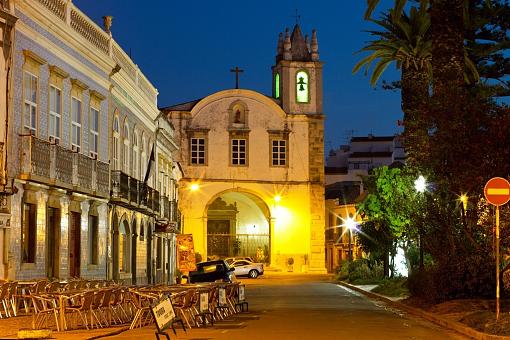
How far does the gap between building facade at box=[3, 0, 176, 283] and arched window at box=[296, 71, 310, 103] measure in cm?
3400

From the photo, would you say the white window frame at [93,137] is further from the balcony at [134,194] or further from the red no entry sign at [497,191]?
the red no entry sign at [497,191]

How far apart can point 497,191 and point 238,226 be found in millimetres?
60721

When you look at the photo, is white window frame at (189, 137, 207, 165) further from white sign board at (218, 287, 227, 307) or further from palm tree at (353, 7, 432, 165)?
white sign board at (218, 287, 227, 307)

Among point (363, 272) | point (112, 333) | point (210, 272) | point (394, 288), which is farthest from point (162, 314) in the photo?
point (363, 272)

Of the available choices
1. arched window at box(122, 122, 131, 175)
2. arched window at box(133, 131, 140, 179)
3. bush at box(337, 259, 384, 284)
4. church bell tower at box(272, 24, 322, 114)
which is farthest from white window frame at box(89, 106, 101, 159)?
church bell tower at box(272, 24, 322, 114)

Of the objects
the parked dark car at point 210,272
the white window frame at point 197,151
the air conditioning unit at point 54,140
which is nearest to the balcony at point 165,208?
the parked dark car at point 210,272

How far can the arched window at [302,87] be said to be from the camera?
75812 mm

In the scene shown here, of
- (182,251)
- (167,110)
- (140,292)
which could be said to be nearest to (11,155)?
(140,292)

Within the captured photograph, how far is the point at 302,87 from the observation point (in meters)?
76.1

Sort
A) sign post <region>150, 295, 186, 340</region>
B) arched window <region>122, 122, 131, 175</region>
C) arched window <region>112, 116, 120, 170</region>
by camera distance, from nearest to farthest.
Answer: sign post <region>150, 295, 186, 340</region>, arched window <region>112, 116, 120, 170</region>, arched window <region>122, 122, 131, 175</region>

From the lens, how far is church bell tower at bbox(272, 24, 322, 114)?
7569 cm

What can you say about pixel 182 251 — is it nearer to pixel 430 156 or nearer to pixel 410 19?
pixel 410 19

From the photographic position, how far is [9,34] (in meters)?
24.7

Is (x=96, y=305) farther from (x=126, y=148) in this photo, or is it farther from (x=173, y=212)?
(x=173, y=212)
